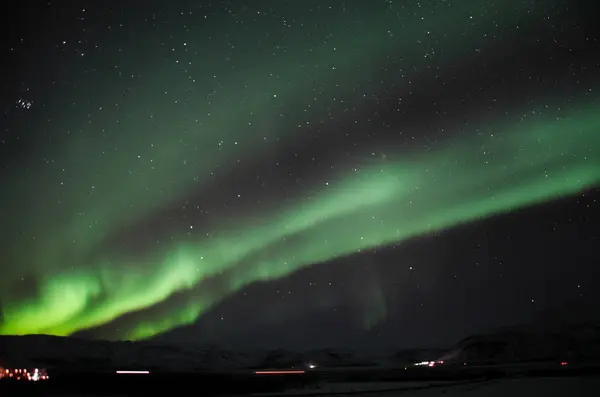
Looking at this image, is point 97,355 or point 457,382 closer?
point 457,382

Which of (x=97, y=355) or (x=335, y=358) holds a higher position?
(x=97, y=355)

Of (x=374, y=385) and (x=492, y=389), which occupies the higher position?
(x=374, y=385)

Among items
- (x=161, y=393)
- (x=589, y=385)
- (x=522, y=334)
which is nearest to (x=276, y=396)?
(x=161, y=393)

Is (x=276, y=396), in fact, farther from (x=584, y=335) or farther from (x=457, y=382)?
(x=584, y=335)

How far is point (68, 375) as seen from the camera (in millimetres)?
14320

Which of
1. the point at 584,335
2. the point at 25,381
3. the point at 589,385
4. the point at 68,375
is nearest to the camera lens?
the point at 589,385

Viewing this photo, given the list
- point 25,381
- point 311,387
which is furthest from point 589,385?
point 25,381

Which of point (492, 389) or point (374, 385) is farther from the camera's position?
point (374, 385)

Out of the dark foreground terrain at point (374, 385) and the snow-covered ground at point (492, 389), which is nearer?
the snow-covered ground at point (492, 389)

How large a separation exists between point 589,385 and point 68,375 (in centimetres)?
1340

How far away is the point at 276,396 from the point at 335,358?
42.9 ft

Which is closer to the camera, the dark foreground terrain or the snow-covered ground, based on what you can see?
the snow-covered ground

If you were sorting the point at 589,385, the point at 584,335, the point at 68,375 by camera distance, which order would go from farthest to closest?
the point at 584,335 < the point at 68,375 < the point at 589,385

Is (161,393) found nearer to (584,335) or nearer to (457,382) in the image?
(457,382)
